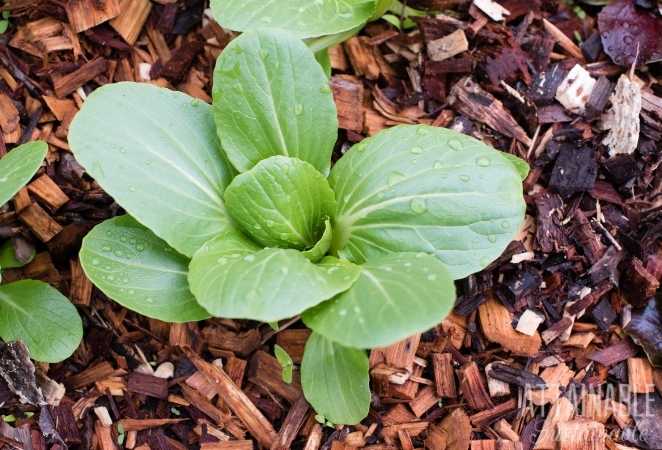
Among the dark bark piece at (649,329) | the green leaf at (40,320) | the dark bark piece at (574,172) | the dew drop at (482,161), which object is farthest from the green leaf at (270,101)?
the dark bark piece at (649,329)

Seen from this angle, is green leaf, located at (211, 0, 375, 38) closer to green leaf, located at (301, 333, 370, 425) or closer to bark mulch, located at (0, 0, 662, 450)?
bark mulch, located at (0, 0, 662, 450)

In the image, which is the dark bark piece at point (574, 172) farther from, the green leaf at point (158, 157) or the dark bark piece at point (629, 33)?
the green leaf at point (158, 157)

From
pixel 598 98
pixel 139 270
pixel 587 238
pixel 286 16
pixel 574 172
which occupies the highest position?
pixel 286 16

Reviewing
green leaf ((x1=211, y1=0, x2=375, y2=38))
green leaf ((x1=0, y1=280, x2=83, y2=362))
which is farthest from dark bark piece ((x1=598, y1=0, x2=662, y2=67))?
green leaf ((x1=0, y1=280, x2=83, y2=362))

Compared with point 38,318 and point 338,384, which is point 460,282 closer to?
point 338,384

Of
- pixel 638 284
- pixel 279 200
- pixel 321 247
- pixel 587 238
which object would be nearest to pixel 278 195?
pixel 279 200
